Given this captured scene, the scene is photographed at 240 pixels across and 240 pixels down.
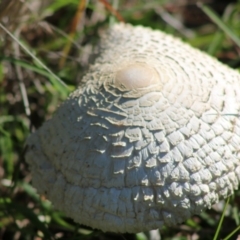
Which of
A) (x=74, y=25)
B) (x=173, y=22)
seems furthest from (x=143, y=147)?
(x=173, y=22)

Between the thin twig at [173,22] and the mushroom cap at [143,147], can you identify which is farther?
the thin twig at [173,22]

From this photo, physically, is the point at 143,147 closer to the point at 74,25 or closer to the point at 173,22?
the point at 74,25

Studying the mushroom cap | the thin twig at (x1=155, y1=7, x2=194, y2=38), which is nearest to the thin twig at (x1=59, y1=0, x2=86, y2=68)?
the thin twig at (x1=155, y1=7, x2=194, y2=38)

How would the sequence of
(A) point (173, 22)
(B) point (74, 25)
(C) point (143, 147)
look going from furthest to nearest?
(A) point (173, 22) < (B) point (74, 25) < (C) point (143, 147)

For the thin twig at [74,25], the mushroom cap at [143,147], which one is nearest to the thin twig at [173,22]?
the thin twig at [74,25]

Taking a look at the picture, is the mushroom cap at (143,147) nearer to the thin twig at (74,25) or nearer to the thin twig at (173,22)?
the thin twig at (74,25)

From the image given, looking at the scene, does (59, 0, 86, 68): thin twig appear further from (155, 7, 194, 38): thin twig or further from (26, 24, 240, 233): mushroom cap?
(26, 24, 240, 233): mushroom cap

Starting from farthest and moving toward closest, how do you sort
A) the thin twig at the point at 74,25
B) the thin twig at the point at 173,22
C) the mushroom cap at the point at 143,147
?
the thin twig at the point at 173,22 → the thin twig at the point at 74,25 → the mushroom cap at the point at 143,147

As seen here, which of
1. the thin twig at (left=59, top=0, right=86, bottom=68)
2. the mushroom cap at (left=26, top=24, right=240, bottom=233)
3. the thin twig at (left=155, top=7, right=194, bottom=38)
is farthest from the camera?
the thin twig at (left=155, top=7, right=194, bottom=38)

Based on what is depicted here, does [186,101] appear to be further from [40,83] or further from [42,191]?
[40,83]

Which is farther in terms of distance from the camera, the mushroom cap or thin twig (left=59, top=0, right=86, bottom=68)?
thin twig (left=59, top=0, right=86, bottom=68)
